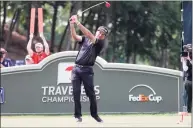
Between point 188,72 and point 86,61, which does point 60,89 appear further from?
point 86,61

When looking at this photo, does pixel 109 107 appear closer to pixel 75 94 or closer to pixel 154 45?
pixel 75 94

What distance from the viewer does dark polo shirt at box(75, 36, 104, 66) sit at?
752cm

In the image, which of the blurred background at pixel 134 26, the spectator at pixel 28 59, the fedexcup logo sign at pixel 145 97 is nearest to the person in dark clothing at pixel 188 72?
the fedexcup logo sign at pixel 145 97

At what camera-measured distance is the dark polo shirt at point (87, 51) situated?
7516mm

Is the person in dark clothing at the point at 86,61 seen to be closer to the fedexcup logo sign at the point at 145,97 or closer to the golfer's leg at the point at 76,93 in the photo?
the golfer's leg at the point at 76,93

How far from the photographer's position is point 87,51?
7.50 meters

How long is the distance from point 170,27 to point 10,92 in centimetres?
1705

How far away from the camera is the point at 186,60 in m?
9.72

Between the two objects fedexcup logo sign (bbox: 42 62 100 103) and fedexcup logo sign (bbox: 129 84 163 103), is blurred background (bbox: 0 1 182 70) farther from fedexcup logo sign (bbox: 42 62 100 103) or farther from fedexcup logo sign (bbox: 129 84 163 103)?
fedexcup logo sign (bbox: 129 84 163 103)

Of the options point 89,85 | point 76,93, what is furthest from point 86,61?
point 76,93

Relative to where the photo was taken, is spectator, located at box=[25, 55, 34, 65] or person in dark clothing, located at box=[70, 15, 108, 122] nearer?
person in dark clothing, located at box=[70, 15, 108, 122]

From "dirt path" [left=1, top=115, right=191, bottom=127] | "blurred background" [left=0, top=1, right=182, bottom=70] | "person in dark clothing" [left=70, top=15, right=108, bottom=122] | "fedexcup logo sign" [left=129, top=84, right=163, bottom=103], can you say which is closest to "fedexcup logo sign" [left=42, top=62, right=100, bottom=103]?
"fedexcup logo sign" [left=129, top=84, right=163, bottom=103]

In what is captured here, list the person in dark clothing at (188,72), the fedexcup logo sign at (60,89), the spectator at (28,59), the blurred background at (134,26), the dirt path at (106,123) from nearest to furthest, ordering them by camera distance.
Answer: the dirt path at (106,123), the person in dark clothing at (188,72), the spectator at (28,59), the fedexcup logo sign at (60,89), the blurred background at (134,26)

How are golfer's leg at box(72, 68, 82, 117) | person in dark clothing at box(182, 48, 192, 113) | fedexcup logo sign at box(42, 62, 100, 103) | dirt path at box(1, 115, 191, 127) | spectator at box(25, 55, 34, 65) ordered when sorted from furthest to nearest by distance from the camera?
fedexcup logo sign at box(42, 62, 100, 103) < spectator at box(25, 55, 34, 65) < person in dark clothing at box(182, 48, 192, 113) < dirt path at box(1, 115, 191, 127) < golfer's leg at box(72, 68, 82, 117)
